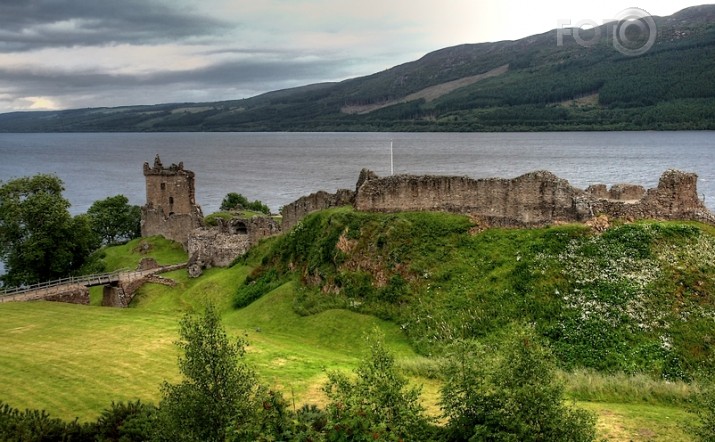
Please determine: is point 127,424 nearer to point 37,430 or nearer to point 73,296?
point 37,430

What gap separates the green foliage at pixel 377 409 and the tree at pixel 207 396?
8.44ft

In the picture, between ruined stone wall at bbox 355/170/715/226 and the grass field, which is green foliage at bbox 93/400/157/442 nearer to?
the grass field

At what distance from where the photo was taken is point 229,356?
55.1ft

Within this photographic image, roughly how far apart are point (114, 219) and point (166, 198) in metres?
16.1

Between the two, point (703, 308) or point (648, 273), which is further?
point (648, 273)

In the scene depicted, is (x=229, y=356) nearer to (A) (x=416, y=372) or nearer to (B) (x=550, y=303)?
(A) (x=416, y=372)

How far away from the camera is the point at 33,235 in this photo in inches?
2117

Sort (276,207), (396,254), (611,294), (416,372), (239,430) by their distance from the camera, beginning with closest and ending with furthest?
(239,430)
(416,372)
(611,294)
(396,254)
(276,207)

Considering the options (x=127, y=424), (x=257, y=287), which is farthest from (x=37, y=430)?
(x=257, y=287)

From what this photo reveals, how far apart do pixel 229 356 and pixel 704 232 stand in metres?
24.8

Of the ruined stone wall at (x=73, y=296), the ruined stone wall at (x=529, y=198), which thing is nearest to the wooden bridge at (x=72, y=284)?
the ruined stone wall at (x=73, y=296)

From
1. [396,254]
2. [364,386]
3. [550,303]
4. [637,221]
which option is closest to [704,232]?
[637,221]

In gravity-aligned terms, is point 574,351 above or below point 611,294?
below

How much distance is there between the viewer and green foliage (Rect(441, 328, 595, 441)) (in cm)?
1532
